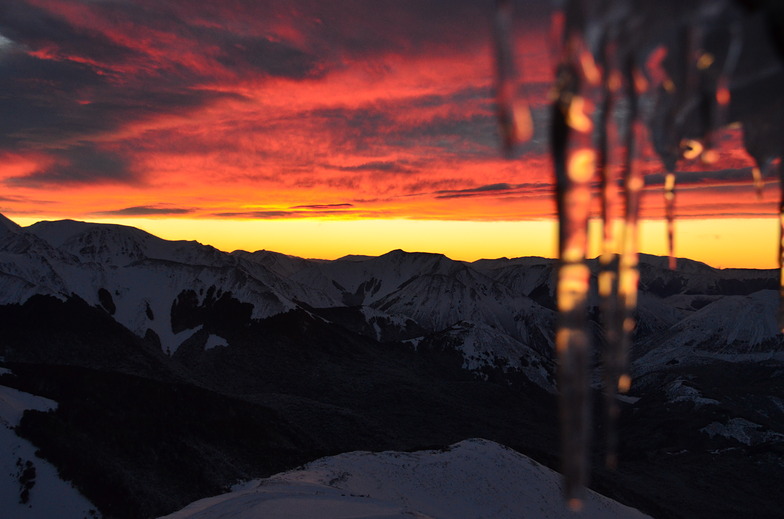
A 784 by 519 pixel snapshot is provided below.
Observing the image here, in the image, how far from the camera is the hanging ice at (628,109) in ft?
7.08

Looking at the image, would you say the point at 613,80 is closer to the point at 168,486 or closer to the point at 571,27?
the point at 571,27

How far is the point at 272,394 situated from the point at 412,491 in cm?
7769

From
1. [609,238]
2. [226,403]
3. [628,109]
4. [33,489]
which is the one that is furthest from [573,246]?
[226,403]

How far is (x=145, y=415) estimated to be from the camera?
183 feet

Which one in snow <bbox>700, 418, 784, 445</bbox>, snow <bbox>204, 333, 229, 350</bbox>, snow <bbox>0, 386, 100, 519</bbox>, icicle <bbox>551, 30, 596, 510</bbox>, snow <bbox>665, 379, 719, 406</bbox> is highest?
icicle <bbox>551, 30, 596, 510</bbox>

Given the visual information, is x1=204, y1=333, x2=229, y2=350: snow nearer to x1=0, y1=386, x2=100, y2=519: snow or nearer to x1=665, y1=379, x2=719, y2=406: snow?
x1=0, y1=386, x2=100, y2=519: snow

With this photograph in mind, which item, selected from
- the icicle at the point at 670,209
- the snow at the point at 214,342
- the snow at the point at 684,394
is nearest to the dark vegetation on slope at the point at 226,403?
the snow at the point at 214,342

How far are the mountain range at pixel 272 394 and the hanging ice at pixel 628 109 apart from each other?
3720cm

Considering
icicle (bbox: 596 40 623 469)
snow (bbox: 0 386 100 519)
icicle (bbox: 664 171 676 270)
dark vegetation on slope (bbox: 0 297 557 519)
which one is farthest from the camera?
dark vegetation on slope (bbox: 0 297 557 519)

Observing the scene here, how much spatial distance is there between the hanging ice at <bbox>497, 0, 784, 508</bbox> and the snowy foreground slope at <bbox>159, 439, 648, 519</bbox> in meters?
22.1

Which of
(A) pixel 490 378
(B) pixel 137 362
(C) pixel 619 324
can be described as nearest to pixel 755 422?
(A) pixel 490 378

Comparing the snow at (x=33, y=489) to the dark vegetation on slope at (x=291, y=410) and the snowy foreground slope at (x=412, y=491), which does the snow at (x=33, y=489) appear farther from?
the snowy foreground slope at (x=412, y=491)

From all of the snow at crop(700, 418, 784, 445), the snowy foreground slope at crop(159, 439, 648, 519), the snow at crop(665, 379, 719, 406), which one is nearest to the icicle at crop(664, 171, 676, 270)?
the snowy foreground slope at crop(159, 439, 648, 519)

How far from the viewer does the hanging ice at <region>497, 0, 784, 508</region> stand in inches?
85.0
